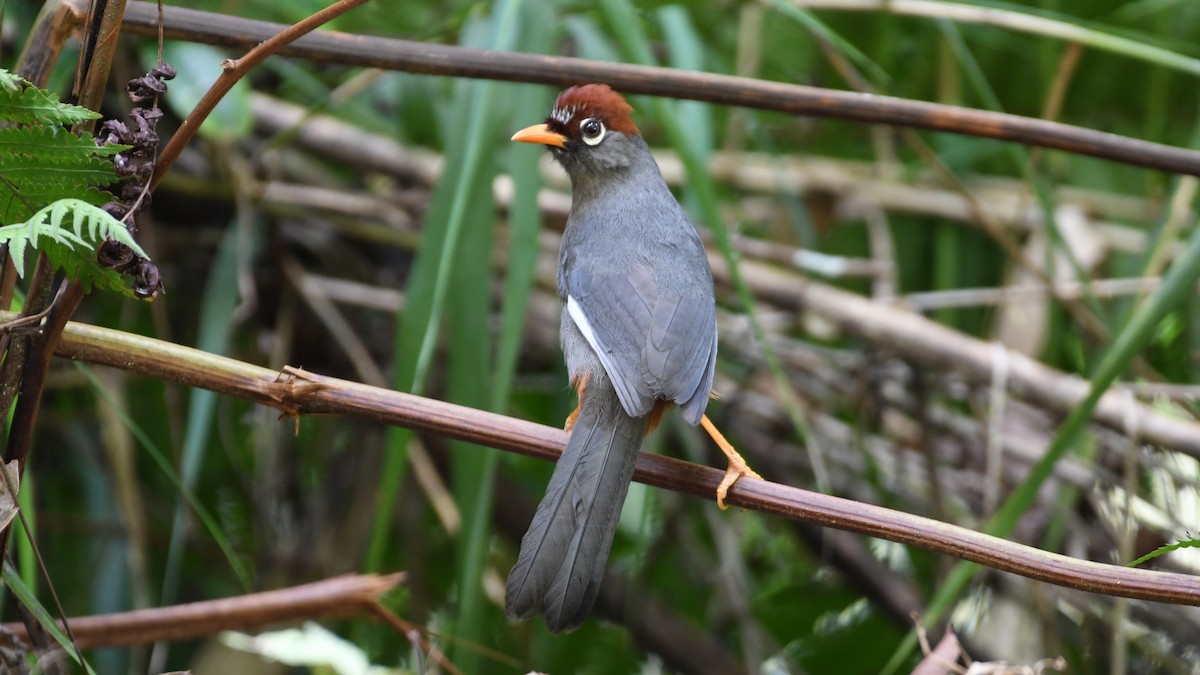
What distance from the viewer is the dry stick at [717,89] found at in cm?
220

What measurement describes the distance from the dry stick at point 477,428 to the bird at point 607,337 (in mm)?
189

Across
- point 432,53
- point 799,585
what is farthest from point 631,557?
point 432,53

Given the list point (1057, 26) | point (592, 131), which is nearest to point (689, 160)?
point (592, 131)

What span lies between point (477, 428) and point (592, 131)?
1509 mm

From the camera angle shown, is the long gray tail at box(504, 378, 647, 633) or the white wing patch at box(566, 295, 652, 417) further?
the white wing patch at box(566, 295, 652, 417)

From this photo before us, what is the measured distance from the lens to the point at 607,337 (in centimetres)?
253

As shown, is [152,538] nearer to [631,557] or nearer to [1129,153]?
[631,557]

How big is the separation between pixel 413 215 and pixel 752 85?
7.15ft

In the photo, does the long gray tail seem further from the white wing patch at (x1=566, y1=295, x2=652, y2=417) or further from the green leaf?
the green leaf

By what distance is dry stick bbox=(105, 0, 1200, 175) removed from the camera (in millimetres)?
2195

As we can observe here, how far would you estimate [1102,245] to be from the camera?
457 cm

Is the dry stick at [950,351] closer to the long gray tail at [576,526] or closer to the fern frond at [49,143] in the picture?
the long gray tail at [576,526]

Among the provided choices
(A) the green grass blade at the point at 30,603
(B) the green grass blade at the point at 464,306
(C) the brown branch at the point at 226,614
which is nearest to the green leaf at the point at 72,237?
(A) the green grass blade at the point at 30,603

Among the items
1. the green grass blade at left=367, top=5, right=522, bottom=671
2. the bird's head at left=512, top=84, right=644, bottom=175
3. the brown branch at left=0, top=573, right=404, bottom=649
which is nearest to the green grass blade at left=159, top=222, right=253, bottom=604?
the green grass blade at left=367, top=5, right=522, bottom=671
